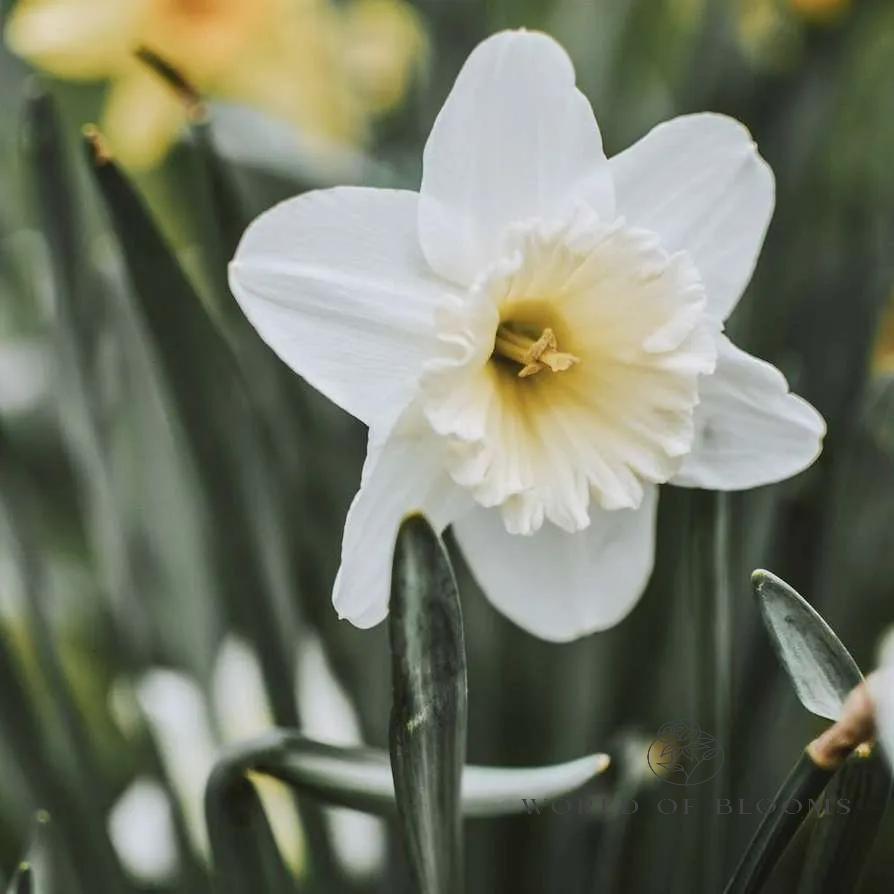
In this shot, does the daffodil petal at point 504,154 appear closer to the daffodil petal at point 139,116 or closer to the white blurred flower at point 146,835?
the white blurred flower at point 146,835

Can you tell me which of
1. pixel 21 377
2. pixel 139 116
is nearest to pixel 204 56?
pixel 139 116

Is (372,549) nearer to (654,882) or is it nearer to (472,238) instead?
(472,238)

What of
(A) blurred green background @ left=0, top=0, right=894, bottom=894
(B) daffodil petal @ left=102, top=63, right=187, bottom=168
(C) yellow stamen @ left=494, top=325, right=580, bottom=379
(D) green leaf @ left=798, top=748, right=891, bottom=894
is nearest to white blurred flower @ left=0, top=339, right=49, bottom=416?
(A) blurred green background @ left=0, top=0, right=894, bottom=894

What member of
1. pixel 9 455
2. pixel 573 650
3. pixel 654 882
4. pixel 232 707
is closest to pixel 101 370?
pixel 9 455

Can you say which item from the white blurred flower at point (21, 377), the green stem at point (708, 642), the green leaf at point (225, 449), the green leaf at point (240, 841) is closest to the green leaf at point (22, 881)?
the green leaf at point (240, 841)

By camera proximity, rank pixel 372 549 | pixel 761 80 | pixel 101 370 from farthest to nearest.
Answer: pixel 761 80
pixel 101 370
pixel 372 549

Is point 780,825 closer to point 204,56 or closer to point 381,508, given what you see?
point 381,508
